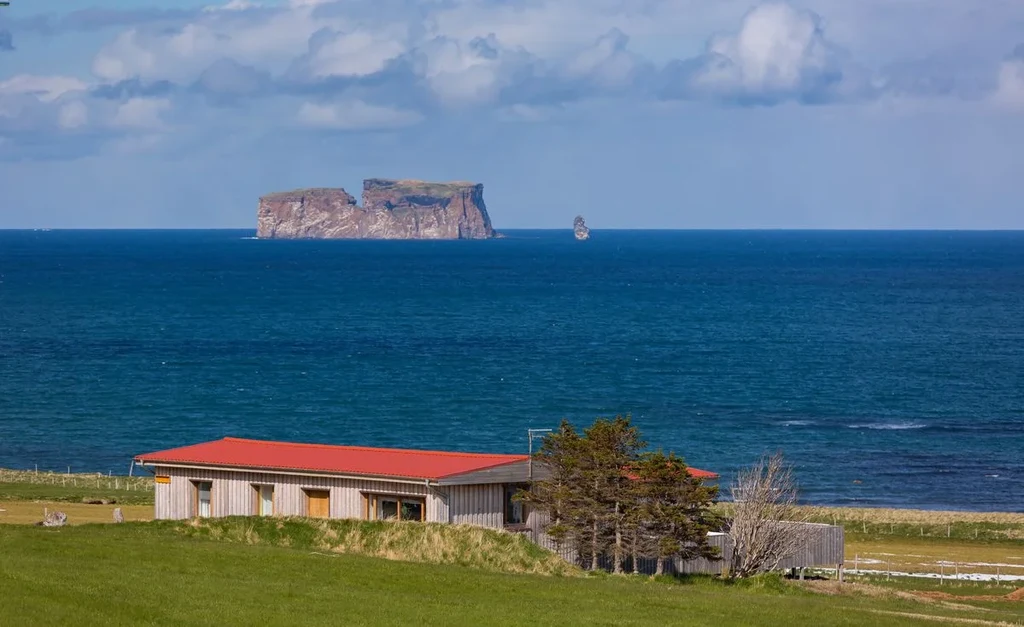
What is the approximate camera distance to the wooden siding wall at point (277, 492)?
36.1m

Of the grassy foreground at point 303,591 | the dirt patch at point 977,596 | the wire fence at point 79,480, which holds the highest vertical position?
the grassy foreground at point 303,591

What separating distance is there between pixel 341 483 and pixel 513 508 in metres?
4.39

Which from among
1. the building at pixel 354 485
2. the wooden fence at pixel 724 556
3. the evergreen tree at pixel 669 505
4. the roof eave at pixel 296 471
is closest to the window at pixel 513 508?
the building at pixel 354 485

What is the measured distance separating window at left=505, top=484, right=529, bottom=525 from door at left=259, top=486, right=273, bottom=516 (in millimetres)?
6054

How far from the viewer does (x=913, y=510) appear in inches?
2468

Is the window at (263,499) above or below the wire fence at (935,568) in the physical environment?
above

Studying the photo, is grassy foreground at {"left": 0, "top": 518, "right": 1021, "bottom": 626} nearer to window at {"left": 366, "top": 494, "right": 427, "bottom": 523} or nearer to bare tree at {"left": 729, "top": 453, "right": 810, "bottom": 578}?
window at {"left": 366, "top": 494, "right": 427, "bottom": 523}

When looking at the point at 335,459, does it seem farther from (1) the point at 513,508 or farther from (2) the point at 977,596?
(2) the point at 977,596

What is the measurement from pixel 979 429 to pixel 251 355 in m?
63.6

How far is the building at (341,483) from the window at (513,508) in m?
0.03

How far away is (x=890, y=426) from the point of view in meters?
89.1

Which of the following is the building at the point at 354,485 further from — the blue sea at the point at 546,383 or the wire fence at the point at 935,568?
the blue sea at the point at 546,383

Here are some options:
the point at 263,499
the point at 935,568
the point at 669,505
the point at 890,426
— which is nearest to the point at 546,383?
the point at 890,426

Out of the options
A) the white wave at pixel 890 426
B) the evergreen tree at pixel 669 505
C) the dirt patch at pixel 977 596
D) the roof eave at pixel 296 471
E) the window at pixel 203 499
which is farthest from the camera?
the white wave at pixel 890 426
